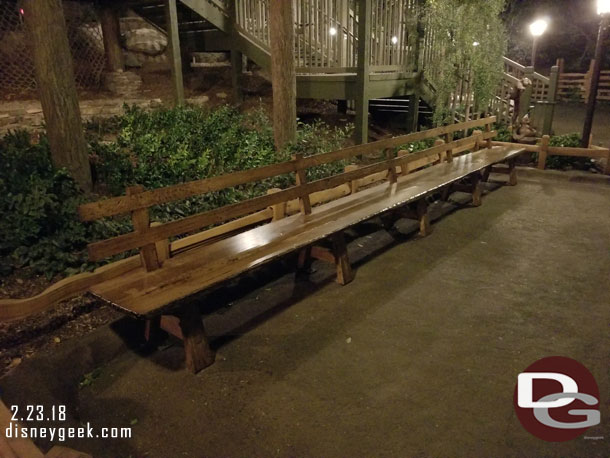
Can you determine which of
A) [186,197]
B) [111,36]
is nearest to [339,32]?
[111,36]

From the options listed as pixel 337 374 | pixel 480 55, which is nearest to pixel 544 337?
pixel 337 374

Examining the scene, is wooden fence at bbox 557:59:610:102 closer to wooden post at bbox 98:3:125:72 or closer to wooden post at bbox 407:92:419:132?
wooden post at bbox 407:92:419:132

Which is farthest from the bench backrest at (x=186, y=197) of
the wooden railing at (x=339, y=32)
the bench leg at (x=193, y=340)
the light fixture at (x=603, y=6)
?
the light fixture at (x=603, y=6)

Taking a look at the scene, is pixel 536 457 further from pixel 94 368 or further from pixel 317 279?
pixel 94 368

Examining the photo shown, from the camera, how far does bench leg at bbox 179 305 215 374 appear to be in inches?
125

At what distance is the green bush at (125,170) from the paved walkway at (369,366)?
1.22 meters

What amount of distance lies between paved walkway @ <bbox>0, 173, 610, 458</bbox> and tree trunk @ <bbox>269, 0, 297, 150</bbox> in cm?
300

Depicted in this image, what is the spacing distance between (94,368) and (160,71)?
11230mm

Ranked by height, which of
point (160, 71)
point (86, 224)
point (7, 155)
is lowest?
point (86, 224)

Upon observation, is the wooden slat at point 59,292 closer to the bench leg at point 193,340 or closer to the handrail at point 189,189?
the handrail at point 189,189

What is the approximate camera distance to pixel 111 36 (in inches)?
435

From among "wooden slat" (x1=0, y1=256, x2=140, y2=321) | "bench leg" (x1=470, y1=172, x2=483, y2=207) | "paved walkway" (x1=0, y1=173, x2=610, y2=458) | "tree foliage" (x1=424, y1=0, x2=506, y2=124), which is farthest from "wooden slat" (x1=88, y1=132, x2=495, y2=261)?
"tree foliage" (x1=424, y1=0, x2=506, y2=124)

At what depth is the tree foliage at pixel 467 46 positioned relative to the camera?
8.89 m

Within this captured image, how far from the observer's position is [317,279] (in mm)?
4664
